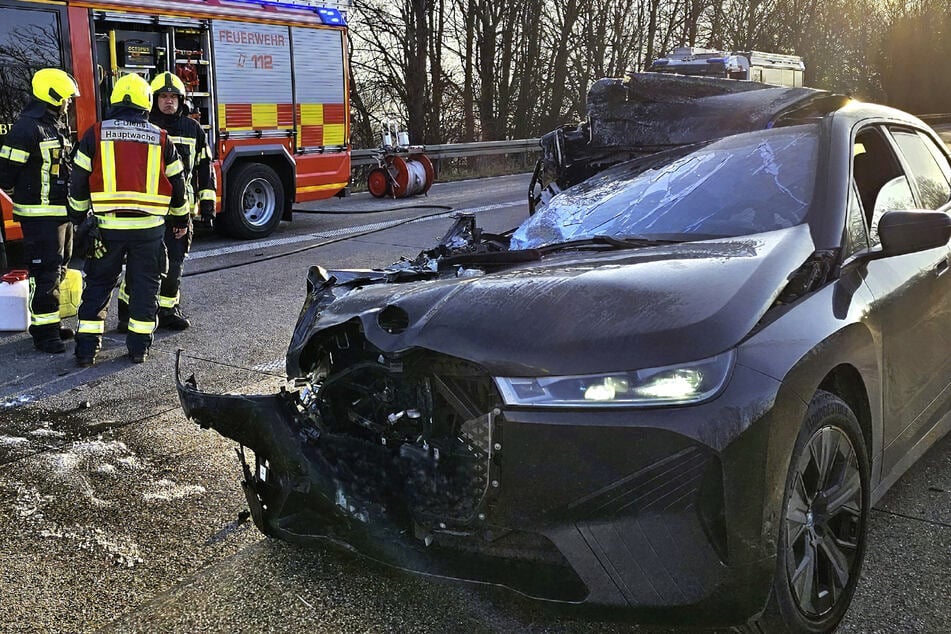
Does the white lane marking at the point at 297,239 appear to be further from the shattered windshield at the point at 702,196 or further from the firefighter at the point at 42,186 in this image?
the shattered windshield at the point at 702,196

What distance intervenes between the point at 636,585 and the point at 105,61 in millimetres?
8681

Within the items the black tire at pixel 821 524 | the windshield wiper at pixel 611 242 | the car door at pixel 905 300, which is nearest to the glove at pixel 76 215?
the windshield wiper at pixel 611 242

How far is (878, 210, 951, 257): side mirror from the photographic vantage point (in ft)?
9.21

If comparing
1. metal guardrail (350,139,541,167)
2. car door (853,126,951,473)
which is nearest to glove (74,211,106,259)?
car door (853,126,951,473)

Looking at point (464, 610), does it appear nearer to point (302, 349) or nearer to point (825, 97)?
point (302, 349)

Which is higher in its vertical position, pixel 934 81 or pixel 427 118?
pixel 934 81

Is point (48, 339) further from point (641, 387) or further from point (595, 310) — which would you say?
point (641, 387)

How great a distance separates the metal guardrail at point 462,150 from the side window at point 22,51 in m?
6.43

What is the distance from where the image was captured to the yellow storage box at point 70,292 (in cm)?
632

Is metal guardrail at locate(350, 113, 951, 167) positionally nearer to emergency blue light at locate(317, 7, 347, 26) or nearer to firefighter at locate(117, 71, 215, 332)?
emergency blue light at locate(317, 7, 347, 26)

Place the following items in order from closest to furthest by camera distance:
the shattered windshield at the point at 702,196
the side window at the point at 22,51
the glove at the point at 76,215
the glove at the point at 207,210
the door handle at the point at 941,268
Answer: the shattered windshield at the point at 702,196 → the door handle at the point at 941,268 → the glove at the point at 76,215 → the glove at the point at 207,210 → the side window at the point at 22,51

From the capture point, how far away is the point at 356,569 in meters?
2.83

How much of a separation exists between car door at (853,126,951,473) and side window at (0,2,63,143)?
746 centimetres

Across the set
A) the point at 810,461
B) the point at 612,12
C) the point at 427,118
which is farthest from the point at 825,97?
the point at 612,12
